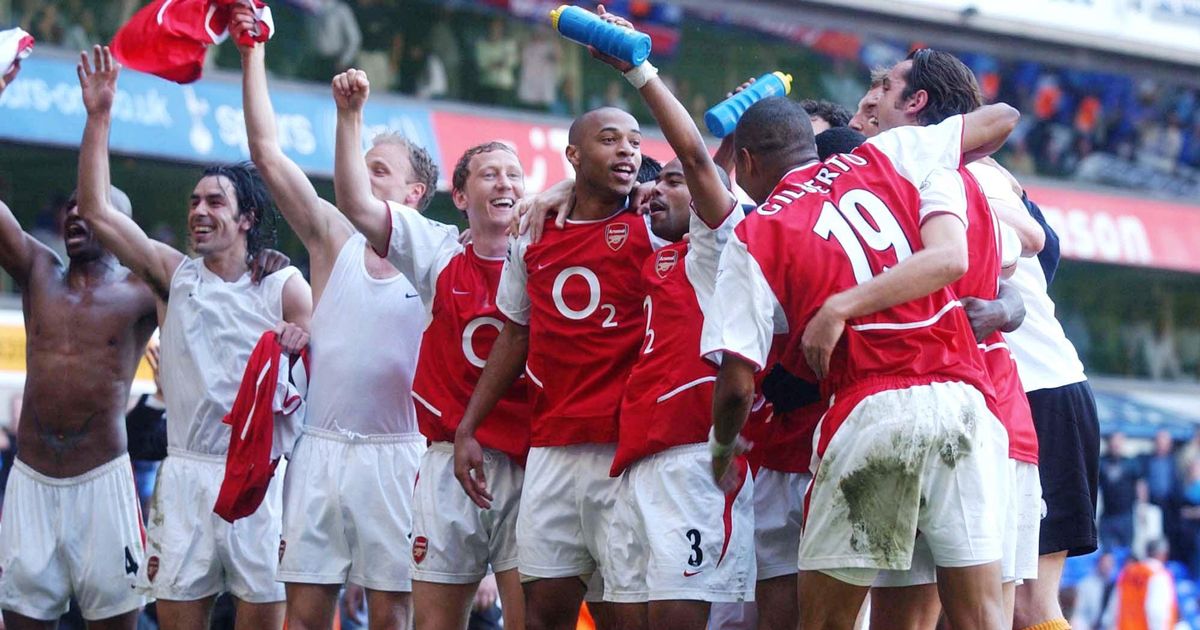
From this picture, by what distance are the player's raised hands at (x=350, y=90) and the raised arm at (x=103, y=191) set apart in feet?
4.41

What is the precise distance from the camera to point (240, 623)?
6.38 m

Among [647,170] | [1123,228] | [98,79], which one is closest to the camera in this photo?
[647,170]

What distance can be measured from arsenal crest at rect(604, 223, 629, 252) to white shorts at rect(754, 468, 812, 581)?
1.01 meters

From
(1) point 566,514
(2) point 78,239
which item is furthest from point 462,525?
(2) point 78,239

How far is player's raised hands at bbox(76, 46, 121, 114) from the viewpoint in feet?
21.7

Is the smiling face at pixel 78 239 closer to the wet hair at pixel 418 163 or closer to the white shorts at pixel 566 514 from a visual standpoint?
the wet hair at pixel 418 163

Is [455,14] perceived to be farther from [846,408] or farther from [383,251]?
[846,408]

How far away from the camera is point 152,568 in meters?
6.42

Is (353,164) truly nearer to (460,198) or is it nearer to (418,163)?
(460,198)

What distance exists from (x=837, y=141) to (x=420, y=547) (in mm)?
2207

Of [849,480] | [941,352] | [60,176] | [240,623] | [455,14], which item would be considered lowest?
[240,623]

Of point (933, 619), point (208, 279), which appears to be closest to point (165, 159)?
point (208, 279)

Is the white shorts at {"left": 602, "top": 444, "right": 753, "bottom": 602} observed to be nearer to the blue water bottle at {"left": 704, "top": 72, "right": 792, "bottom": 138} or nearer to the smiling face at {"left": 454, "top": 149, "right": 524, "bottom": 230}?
the blue water bottle at {"left": 704, "top": 72, "right": 792, "bottom": 138}

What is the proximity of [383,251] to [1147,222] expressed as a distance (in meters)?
19.8
